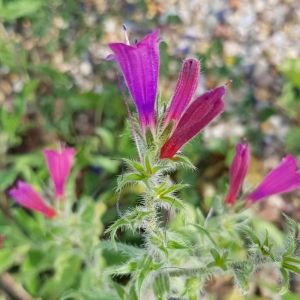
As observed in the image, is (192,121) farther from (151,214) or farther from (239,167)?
(239,167)

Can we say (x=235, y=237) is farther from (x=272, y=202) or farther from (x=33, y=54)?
(x=33, y=54)

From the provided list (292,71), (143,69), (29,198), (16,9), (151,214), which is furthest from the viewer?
(292,71)

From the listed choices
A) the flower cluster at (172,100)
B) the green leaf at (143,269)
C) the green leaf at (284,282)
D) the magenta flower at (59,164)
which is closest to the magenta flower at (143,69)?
the flower cluster at (172,100)

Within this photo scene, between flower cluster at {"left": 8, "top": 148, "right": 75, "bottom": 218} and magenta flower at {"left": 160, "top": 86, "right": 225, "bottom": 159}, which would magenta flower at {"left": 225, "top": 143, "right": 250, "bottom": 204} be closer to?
magenta flower at {"left": 160, "top": 86, "right": 225, "bottom": 159}

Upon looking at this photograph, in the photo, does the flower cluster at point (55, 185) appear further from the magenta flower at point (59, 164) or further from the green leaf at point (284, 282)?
the green leaf at point (284, 282)

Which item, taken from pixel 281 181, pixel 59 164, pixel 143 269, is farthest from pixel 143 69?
pixel 59 164

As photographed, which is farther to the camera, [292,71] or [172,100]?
[292,71]

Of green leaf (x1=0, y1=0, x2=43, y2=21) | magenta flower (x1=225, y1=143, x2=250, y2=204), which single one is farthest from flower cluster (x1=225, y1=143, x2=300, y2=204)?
green leaf (x1=0, y1=0, x2=43, y2=21)
